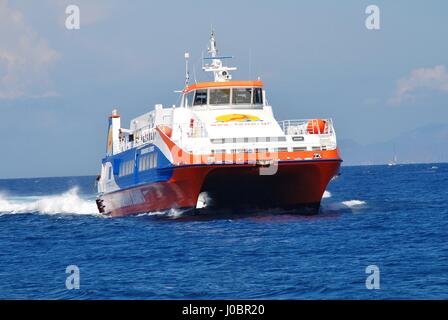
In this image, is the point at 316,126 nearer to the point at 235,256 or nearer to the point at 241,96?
the point at 241,96

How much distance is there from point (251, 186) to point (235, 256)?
10.9m

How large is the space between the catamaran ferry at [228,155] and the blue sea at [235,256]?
0.94 metres

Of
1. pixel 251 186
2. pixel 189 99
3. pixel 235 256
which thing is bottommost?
pixel 235 256

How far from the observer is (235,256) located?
2702cm

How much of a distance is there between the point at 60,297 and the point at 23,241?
16.4 metres

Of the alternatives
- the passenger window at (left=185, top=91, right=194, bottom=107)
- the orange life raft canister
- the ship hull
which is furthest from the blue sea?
the passenger window at (left=185, top=91, right=194, bottom=107)

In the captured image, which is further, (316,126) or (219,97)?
(219,97)

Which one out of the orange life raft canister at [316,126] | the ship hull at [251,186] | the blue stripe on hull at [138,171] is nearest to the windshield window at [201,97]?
the blue stripe on hull at [138,171]

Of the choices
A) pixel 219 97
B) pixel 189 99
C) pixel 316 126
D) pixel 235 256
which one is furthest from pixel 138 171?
pixel 235 256

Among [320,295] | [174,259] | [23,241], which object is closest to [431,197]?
[23,241]

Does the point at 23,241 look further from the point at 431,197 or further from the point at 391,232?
the point at 431,197

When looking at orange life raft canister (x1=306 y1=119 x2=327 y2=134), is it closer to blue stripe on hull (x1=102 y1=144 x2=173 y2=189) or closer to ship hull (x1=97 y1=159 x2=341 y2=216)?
ship hull (x1=97 y1=159 x2=341 y2=216)

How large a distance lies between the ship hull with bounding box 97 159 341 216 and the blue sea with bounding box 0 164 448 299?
0.68m

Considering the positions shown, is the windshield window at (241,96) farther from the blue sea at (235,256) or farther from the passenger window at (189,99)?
the blue sea at (235,256)
